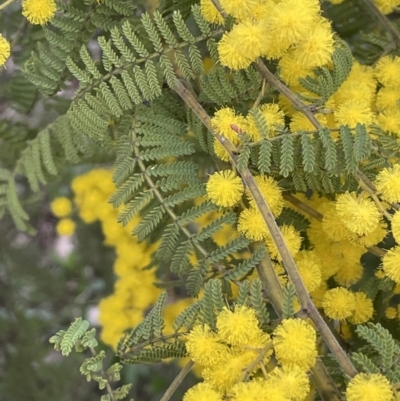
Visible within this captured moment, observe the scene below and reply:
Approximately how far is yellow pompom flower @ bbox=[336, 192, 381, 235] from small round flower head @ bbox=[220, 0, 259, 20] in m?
0.18

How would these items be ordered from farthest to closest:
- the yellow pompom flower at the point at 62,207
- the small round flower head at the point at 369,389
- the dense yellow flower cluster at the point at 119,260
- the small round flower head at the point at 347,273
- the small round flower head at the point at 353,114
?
the yellow pompom flower at the point at 62,207 < the dense yellow flower cluster at the point at 119,260 < the small round flower head at the point at 347,273 < the small round flower head at the point at 353,114 < the small round flower head at the point at 369,389

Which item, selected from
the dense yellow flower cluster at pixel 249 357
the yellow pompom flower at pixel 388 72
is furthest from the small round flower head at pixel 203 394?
the yellow pompom flower at pixel 388 72

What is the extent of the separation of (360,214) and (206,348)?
0.16 metres

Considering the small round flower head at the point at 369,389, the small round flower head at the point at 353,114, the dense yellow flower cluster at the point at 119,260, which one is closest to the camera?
the small round flower head at the point at 369,389

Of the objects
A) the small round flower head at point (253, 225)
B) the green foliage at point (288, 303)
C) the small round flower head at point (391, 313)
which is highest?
the small round flower head at point (253, 225)

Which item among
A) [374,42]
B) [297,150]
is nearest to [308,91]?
[297,150]

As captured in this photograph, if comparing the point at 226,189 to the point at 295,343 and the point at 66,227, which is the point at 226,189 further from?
the point at 66,227

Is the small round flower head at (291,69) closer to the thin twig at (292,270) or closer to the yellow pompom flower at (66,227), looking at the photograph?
the thin twig at (292,270)

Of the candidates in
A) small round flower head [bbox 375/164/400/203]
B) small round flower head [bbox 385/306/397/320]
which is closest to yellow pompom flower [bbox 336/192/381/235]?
small round flower head [bbox 375/164/400/203]

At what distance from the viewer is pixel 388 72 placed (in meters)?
0.61

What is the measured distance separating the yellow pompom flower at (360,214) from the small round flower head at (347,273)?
0.45ft

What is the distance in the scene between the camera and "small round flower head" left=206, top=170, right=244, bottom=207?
1.69 feet

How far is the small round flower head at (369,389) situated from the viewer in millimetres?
419

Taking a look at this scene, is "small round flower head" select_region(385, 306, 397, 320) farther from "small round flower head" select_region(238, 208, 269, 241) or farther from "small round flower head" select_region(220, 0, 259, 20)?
"small round flower head" select_region(220, 0, 259, 20)
